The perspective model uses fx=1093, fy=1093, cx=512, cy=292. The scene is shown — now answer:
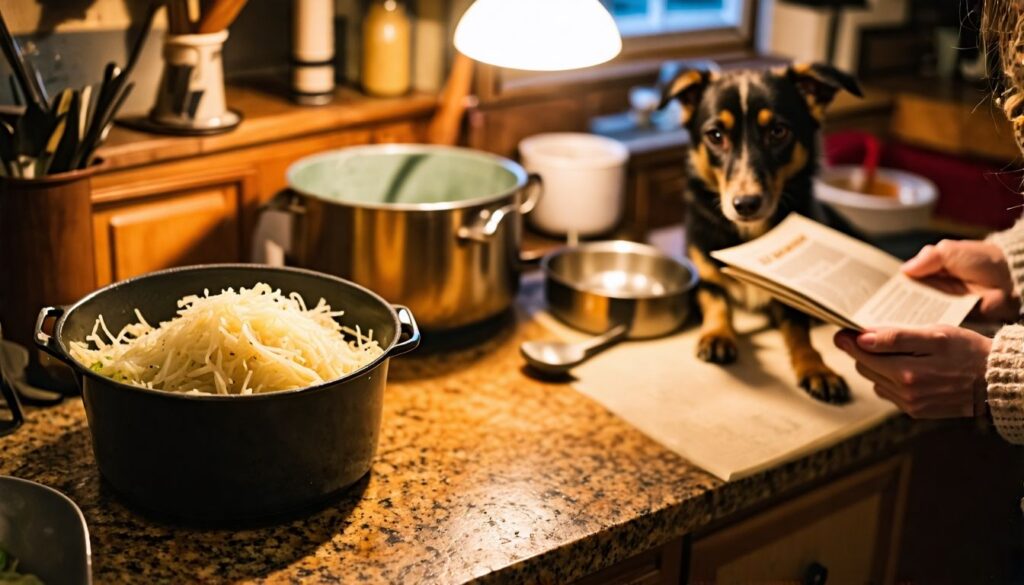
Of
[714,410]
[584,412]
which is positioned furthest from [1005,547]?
[584,412]

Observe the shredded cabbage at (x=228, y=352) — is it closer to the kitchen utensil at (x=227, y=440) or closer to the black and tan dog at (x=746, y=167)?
the kitchen utensil at (x=227, y=440)

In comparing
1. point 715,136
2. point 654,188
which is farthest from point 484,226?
point 654,188

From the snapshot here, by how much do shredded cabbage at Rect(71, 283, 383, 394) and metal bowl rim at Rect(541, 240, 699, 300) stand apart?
1.66 ft

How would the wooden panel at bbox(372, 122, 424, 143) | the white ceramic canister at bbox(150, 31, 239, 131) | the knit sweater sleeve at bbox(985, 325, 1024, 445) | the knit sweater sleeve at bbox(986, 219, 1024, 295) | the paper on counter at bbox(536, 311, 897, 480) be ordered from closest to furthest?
the knit sweater sleeve at bbox(985, 325, 1024, 445), the paper on counter at bbox(536, 311, 897, 480), the knit sweater sleeve at bbox(986, 219, 1024, 295), the white ceramic canister at bbox(150, 31, 239, 131), the wooden panel at bbox(372, 122, 424, 143)

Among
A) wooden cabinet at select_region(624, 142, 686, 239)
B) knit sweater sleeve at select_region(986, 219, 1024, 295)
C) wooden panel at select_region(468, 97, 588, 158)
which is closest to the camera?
knit sweater sleeve at select_region(986, 219, 1024, 295)

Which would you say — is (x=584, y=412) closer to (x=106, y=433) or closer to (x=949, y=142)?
(x=106, y=433)

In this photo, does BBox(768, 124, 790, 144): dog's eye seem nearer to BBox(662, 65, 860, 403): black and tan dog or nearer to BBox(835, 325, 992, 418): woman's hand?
BBox(662, 65, 860, 403): black and tan dog

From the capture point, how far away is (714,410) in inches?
58.9

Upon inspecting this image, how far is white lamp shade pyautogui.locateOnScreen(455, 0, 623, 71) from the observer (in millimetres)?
1302

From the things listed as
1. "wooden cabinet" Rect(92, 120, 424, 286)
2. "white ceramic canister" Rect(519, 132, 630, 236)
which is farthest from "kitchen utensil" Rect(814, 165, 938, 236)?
"wooden cabinet" Rect(92, 120, 424, 286)

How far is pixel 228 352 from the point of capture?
46.3 inches

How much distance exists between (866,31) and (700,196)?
4.77ft

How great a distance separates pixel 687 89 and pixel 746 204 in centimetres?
27

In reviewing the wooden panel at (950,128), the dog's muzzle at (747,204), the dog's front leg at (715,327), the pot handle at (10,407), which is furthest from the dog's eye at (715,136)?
the wooden panel at (950,128)
